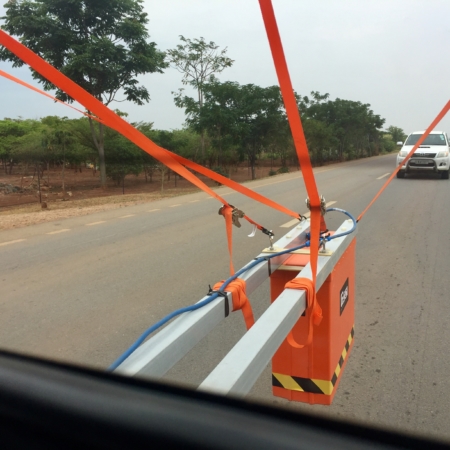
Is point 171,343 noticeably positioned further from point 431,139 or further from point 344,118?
point 344,118

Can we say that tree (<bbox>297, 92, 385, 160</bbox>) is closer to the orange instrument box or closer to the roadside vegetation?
the roadside vegetation

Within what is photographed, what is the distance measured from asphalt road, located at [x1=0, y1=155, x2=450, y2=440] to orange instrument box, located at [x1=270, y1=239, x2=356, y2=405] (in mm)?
95

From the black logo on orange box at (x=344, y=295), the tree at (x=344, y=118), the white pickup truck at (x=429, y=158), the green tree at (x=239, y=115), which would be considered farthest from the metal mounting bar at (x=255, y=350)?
the tree at (x=344, y=118)

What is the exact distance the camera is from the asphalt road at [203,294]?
9.77 feet

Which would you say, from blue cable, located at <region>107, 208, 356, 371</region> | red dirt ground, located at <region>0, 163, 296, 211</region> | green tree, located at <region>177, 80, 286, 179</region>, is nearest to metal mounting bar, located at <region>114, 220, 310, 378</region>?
blue cable, located at <region>107, 208, 356, 371</region>

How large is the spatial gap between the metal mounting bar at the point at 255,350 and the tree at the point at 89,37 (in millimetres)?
15382

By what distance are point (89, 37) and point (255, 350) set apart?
58.6 feet

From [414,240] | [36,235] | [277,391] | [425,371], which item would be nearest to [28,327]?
[277,391]

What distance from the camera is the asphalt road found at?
2.98 m

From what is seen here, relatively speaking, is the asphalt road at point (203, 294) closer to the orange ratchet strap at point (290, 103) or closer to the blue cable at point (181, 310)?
the blue cable at point (181, 310)

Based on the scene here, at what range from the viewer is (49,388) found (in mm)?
1097

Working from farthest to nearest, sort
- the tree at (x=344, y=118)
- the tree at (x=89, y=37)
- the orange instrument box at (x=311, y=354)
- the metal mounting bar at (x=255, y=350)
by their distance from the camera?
the tree at (x=344, y=118), the tree at (x=89, y=37), the orange instrument box at (x=311, y=354), the metal mounting bar at (x=255, y=350)

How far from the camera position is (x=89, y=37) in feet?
56.6

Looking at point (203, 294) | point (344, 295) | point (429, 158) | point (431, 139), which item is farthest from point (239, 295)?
point (431, 139)
